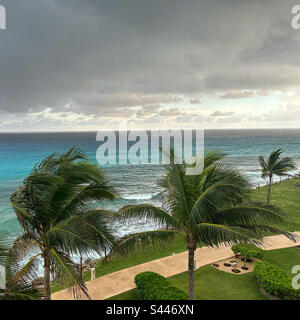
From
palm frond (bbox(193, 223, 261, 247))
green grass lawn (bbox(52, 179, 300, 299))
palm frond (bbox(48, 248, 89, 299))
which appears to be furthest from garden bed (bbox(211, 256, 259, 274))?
palm frond (bbox(48, 248, 89, 299))

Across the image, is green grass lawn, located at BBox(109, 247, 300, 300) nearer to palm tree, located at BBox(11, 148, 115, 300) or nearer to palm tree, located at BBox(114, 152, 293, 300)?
palm tree, located at BBox(114, 152, 293, 300)

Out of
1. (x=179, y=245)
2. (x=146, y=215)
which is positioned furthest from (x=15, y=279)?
(x=179, y=245)

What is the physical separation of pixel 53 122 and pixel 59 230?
163 m

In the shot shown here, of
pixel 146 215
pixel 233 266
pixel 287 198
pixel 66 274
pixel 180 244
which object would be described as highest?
pixel 146 215

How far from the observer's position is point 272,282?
10.2 m

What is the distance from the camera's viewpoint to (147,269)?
13039 millimetres

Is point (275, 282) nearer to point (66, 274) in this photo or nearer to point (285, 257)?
point (285, 257)

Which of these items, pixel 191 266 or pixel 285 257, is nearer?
pixel 191 266

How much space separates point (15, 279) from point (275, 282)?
945cm

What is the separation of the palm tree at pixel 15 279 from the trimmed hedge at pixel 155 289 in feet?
14.6

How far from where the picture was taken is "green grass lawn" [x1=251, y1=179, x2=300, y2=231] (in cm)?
→ 2252

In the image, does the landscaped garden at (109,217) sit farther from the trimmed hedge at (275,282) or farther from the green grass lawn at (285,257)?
the green grass lawn at (285,257)

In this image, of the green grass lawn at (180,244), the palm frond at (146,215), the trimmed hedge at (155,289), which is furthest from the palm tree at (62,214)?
the trimmed hedge at (155,289)
